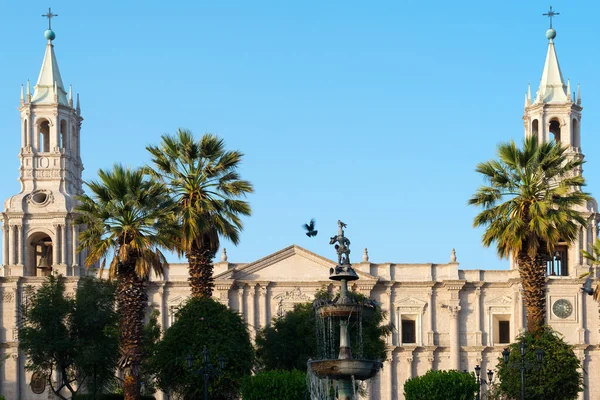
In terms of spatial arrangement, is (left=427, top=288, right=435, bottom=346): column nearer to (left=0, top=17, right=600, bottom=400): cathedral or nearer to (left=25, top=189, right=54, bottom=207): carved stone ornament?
(left=0, top=17, right=600, bottom=400): cathedral

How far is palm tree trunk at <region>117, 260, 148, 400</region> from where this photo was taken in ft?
168

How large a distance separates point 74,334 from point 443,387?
15095mm

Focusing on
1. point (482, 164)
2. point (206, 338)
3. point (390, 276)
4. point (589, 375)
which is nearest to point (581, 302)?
point (589, 375)

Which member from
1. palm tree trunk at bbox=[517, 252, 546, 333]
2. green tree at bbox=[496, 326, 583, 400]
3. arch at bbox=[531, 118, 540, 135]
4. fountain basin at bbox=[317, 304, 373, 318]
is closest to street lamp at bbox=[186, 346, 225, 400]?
fountain basin at bbox=[317, 304, 373, 318]

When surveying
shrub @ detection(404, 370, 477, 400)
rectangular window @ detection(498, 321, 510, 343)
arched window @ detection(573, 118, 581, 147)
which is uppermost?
arched window @ detection(573, 118, 581, 147)

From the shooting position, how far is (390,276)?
272 feet

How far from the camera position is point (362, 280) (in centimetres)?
8175

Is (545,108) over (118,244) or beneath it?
over

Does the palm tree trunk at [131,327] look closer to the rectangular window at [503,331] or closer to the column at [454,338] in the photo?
the column at [454,338]

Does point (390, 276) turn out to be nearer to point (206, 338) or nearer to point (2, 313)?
point (2, 313)

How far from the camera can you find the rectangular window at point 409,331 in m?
83.2

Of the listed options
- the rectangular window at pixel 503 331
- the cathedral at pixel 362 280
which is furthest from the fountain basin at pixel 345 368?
the rectangular window at pixel 503 331

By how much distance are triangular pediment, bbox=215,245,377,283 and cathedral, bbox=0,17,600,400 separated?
0.18 feet

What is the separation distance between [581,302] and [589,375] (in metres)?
4.00
